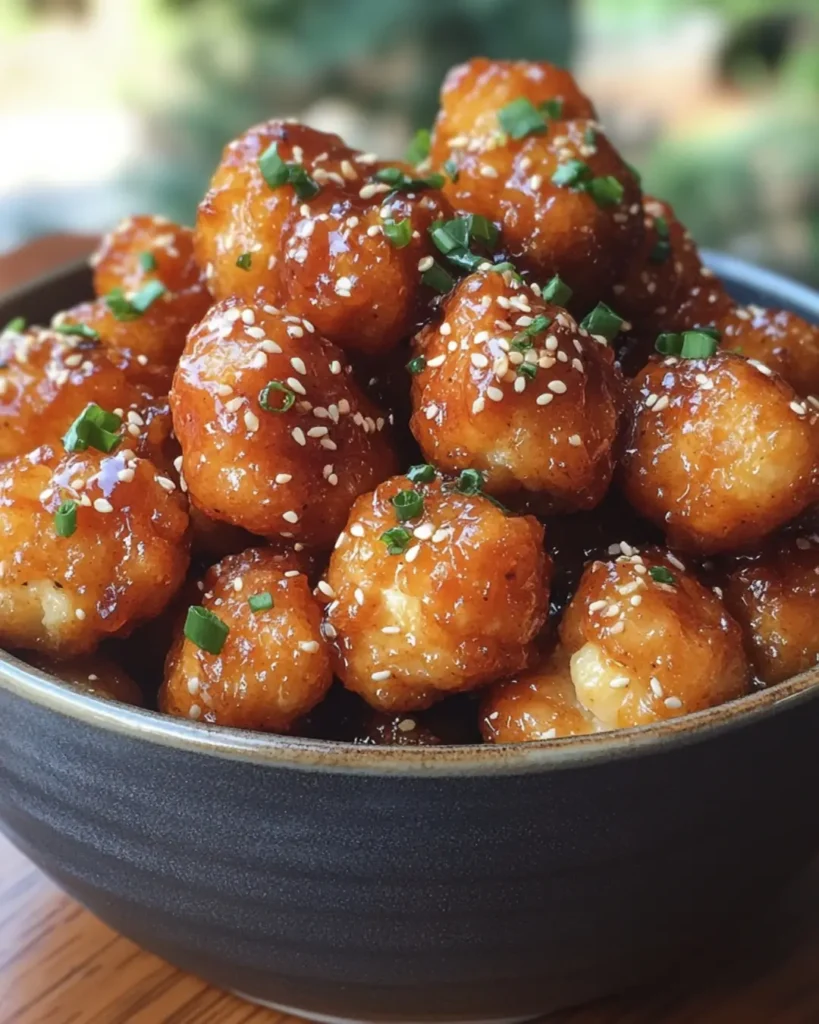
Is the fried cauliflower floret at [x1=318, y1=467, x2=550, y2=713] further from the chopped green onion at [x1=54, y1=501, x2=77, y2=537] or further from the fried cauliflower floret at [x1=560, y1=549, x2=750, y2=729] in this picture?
the chopped green onion at [x1=54, y1=501, x2=77, y2=537]

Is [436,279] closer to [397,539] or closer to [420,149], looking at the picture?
[397,539]

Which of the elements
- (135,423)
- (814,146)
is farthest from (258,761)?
(814,146)

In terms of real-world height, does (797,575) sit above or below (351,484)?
below

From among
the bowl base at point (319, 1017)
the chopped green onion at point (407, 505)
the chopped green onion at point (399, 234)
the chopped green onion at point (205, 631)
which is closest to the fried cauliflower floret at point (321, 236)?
the chopped green onion at point (399, 234)

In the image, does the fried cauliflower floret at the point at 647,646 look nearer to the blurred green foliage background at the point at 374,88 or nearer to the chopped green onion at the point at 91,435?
the chopped green onion at the point at 91,435

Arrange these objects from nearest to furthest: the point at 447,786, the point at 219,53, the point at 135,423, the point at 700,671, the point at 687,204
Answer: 1. the point at 447,786
2. the point at 700,671
3. the point at 135,423
4. the point at 219,53
5. the point at 687,204

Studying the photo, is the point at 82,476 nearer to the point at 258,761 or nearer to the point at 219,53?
the point at 258,761

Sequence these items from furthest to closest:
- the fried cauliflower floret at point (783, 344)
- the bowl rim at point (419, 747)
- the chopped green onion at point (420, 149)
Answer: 1. the chopped green onion at point (420, 149)
2. the fried cauliflower floret at point (783, 344)
3. the bowl rim at point (419, 747)
